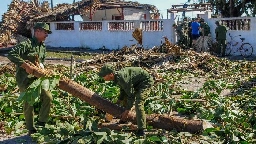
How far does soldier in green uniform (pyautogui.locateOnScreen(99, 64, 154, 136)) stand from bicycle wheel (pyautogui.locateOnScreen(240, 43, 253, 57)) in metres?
13.0

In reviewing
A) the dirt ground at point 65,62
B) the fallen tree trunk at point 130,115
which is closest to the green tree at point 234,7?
the dirt ground at point 65,62

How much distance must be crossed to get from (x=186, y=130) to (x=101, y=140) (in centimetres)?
172

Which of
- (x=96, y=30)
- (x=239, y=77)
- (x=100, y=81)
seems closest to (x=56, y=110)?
(x=100, y=81)

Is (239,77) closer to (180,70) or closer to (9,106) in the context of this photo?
(180,70)

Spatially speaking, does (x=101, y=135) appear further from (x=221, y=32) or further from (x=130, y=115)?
(x=221, y=32)

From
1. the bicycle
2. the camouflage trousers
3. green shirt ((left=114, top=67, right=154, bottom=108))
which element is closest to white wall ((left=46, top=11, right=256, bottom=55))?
the bicycle

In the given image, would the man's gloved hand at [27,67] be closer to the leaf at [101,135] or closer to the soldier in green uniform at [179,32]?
the leaf at [101,135]

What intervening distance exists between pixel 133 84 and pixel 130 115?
1.91ft

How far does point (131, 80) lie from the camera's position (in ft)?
19.9

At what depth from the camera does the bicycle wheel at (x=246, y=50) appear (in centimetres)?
1811

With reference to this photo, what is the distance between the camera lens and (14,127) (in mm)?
6895

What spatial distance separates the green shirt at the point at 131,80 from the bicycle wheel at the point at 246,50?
512 inches

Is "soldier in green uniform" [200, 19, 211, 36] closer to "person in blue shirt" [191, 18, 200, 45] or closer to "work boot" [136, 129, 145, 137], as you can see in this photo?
"person in blue shirt" [191, 18, 200, 45]

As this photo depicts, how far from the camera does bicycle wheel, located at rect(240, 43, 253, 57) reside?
18.1 m
